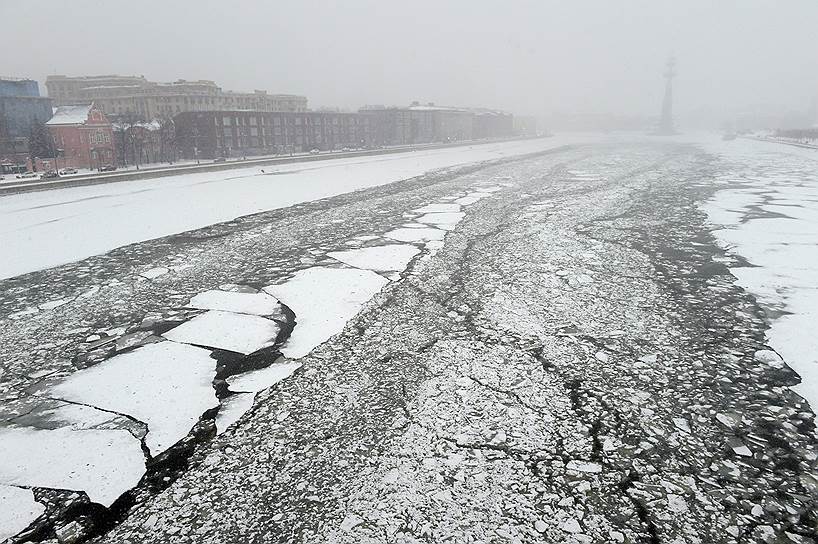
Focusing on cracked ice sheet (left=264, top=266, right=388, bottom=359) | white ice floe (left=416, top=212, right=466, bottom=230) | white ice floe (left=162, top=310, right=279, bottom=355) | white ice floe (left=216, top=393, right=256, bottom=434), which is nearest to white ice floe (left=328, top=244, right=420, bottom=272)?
cracked ice sheet (left=264, top=266, right=388, bottom=359)

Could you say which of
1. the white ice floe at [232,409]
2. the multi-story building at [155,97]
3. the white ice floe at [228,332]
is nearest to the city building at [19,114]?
the multi-story building at [155,97]

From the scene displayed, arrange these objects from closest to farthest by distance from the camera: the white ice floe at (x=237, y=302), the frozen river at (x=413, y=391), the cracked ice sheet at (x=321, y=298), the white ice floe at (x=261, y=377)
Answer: the frozen river at (x=413, y=391) < the white ice floe at (x=261, y=377) < the cracked ice sheet at (x=321, y=298) < the white ice floe at (x=237, y=302)

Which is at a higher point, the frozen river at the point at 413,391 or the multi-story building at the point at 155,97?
the multi-story building at the point at 155,97

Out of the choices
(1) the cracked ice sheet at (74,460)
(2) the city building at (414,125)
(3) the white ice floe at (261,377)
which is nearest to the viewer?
(1) the cracked ice sheet at (74,460)

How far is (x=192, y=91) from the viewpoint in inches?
3617

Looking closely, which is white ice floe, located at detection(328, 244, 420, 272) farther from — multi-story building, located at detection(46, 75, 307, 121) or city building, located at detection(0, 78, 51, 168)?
multi-story building, located at detection(46, 75, 307, 121)

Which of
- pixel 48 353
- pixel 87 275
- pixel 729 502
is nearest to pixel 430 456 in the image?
pixel 729 502

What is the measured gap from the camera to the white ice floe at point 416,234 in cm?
1261

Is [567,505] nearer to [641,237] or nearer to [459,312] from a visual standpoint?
[459,312]

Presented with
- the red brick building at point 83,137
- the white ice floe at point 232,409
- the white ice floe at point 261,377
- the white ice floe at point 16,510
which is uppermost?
the red brick building at point 83,137

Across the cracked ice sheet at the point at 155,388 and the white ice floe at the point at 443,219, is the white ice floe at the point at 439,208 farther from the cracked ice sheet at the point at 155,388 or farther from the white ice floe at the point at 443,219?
the cracked ice sheet at the point at 155,388

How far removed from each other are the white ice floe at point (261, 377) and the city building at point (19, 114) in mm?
44918

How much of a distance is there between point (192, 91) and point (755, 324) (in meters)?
102

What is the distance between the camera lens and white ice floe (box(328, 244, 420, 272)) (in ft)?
33.3
